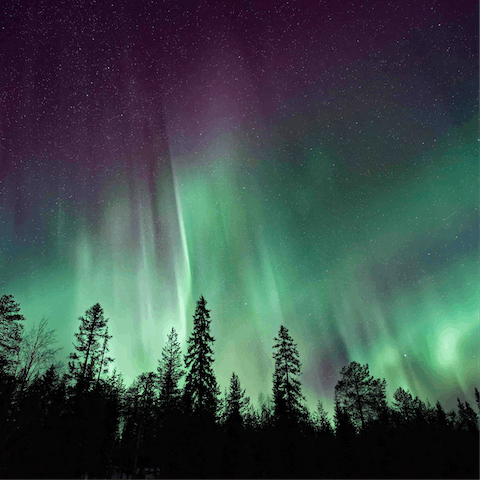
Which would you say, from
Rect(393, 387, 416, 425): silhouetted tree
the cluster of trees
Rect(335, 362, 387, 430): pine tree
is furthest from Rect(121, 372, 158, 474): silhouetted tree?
Rect(393, 387, 416, 425): silhouetted tree

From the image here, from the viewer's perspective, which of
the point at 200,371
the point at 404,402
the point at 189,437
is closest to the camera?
the point at 189,437

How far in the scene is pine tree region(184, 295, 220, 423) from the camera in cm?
3142

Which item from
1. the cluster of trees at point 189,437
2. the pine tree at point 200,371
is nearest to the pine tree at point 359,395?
the cluster of trees at point 189,437

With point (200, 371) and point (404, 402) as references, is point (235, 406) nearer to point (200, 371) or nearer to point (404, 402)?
point (200, 371)

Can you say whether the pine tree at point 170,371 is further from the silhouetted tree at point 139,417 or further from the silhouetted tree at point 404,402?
the silhouetted tree at point 404,402

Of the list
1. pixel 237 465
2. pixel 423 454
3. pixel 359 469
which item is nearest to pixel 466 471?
pixel 423 454

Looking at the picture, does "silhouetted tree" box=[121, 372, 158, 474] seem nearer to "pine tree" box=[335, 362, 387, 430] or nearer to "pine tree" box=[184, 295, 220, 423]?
"pine tree" box=[184, 295, 220, 423]

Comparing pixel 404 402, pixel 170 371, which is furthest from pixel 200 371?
pixel 404 402

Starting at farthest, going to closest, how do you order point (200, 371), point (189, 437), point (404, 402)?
point (404, 402), point (200, 371), point (189, 437)

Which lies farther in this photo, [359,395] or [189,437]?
[359,395]

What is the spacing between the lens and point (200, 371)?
33.8 metres

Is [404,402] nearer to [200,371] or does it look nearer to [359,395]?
[359,395]

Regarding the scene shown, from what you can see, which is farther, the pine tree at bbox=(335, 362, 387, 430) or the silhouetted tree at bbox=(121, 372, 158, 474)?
the pine tree at bbox=(335, 362, 387, 430)

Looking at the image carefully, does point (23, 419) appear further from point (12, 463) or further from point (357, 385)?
point (357, 385)
